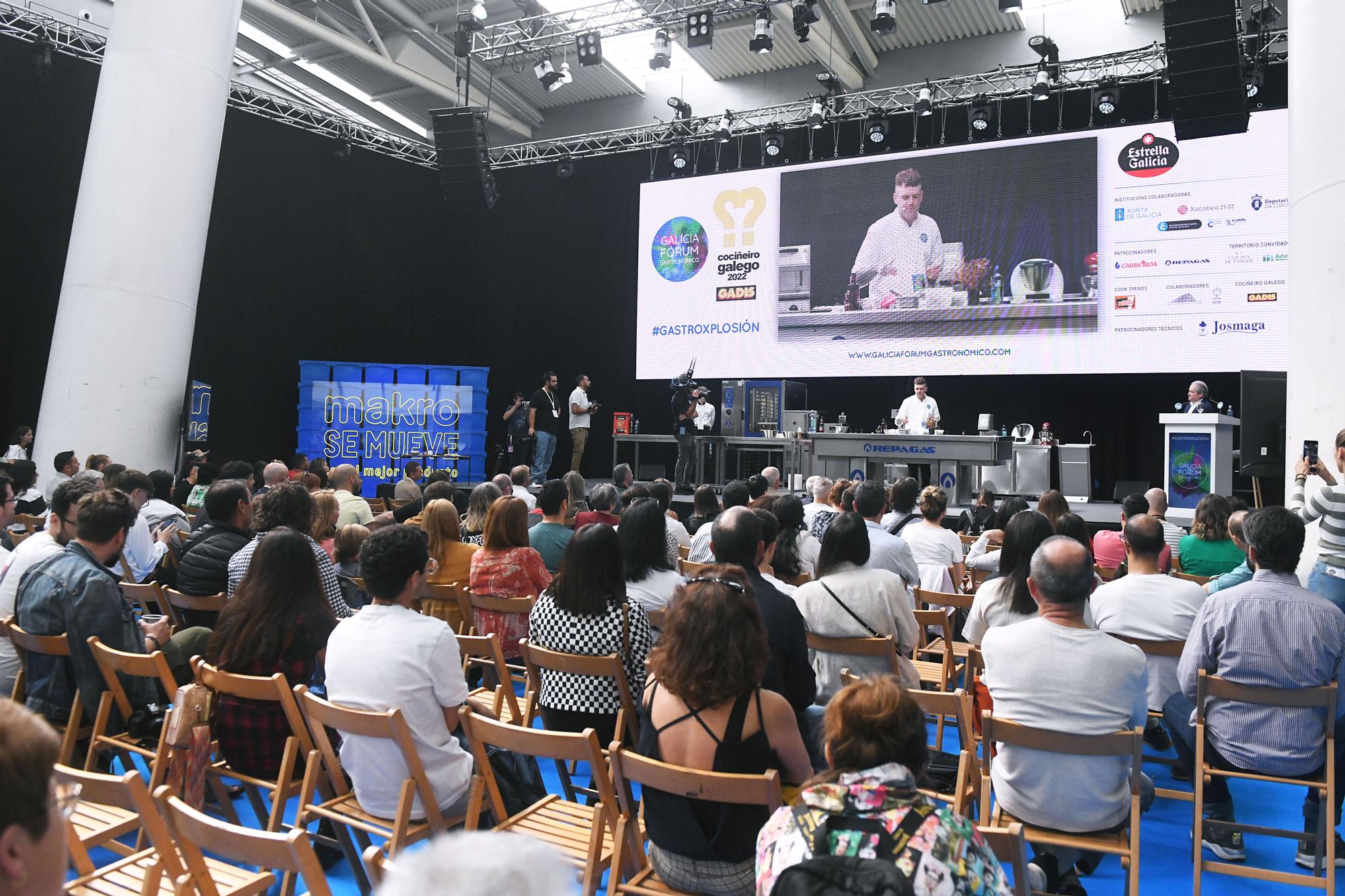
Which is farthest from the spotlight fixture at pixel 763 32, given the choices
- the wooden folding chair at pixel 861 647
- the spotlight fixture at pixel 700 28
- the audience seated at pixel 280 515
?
the wooden folding chair at pixel 861 647

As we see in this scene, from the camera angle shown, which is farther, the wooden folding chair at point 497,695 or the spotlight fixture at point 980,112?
the spotlight fixture at point 980,112

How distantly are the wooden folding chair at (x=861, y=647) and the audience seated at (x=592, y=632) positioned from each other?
0.54 m

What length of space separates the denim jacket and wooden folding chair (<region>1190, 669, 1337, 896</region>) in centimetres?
312

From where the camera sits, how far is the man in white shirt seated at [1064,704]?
93.0 inches

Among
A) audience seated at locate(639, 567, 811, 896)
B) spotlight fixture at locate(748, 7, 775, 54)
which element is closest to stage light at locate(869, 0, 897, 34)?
spotlight fixture at locate(748, 7, 775, 54)

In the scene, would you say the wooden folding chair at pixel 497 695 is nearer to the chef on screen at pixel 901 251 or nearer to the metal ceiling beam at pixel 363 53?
the chef on screen at pixel 901 251

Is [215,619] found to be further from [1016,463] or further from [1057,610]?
[1016,463]

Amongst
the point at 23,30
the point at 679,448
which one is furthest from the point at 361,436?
the point at 23,30

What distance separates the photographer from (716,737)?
202cm

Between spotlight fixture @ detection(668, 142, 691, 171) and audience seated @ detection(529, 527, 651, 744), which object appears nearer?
audience seated @ detection(529, 527, 651, 744)

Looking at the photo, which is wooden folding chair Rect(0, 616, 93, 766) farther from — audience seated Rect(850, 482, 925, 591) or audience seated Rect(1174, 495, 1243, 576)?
audience seated Rect(1174, 495, 1243, 576)

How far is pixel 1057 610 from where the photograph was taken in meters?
2.49

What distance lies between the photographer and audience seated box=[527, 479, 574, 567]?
477cm

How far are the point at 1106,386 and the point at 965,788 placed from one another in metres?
10.3
